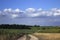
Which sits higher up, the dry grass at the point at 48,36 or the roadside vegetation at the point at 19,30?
the roadside vegetation at the point at 19,30

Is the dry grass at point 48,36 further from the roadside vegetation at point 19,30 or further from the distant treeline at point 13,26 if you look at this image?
the distant treeline at point 13,26

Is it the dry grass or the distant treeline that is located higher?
the distant treeline

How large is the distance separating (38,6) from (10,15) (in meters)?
0.47

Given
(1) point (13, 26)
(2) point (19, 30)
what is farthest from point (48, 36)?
(1) point (13, 26)

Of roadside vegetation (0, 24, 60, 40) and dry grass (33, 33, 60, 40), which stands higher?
roadside vegetation (0, 24, 60, 40)

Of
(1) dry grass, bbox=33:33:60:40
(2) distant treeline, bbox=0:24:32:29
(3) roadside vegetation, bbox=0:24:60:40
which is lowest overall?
(1) dry grass, bbox=33:33:60:40

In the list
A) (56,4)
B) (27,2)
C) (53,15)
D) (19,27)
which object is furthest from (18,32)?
(56,4)

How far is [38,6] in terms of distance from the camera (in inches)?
70.9

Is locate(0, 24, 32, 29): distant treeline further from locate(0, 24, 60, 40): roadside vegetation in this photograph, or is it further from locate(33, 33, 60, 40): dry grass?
locate(33, 33, 60, 40): dry grass

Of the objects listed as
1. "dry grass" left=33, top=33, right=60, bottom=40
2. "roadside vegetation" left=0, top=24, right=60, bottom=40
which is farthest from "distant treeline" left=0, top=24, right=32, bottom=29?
"dry grass" left=33, top=33, right=60, bottom=40

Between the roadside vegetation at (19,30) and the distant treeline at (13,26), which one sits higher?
the distant treeline at (13,26)

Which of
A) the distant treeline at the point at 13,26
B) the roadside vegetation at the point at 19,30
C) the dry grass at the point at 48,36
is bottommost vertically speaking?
the dry grass at the point at 48,36

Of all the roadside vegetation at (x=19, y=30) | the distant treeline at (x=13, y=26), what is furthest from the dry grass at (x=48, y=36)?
the distant treeline at (x=13, y=26)

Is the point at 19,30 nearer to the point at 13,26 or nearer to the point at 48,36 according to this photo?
the point at 13,26
